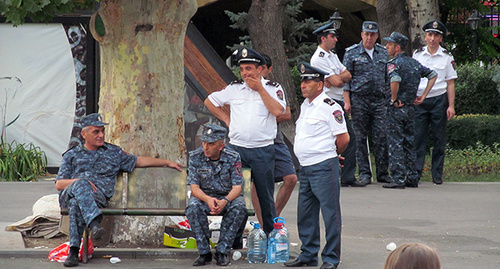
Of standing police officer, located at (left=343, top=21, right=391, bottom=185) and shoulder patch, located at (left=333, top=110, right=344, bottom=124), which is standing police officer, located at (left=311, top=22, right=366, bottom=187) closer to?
standing police officer, located at (left=343, top=21, right=391, bottom=185)

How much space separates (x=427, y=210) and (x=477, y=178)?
3194 millimetres

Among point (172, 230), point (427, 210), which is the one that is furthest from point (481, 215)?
point (172, 230)

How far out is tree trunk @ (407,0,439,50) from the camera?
1335cm

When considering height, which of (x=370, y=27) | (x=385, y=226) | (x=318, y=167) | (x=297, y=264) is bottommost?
(x=297, y=264)

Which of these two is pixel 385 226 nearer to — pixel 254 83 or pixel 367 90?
pixel 254 83

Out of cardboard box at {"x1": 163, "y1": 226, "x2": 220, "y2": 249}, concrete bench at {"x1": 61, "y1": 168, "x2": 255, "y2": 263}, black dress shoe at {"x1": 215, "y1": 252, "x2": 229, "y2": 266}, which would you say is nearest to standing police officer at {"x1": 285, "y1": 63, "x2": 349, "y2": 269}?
black dress shoe at {"x1": 215, "y1": 252, "x2": 229, "y2": 266}

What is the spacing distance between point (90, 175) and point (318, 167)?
77.8 inches

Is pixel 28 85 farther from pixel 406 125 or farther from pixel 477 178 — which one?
pixel 477 178

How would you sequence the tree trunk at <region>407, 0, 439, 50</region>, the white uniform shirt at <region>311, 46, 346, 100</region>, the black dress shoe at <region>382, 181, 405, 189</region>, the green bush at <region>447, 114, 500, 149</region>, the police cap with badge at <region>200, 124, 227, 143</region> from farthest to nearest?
the green bush at <region>447, 114, 500, 149</region> < the tree trunk at <region>407, 0, 439, 50</region> < the black dress shoe at <region>382, 181, 405, 189</region> < the white uniform shirt at <region>311, 46, 346, 100</region> < the police cap with badge at <region>200, 124, 227, 143</region>

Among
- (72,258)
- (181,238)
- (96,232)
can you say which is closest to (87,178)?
(96,232)

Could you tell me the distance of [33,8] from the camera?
632 centimetres

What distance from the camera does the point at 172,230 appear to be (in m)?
6.95

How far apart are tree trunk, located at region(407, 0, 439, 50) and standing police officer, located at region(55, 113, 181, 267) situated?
24.5 ft

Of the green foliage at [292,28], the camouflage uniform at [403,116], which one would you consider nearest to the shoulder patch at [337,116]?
the camouflage uniform at [403,116]
